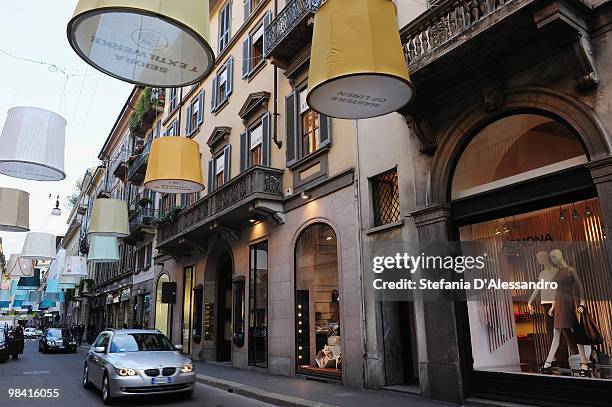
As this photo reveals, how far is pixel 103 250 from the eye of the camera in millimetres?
24469

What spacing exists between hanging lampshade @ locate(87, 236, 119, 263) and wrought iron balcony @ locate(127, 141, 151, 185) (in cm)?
625

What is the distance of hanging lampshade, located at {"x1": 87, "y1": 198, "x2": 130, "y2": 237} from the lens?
55.2 ft

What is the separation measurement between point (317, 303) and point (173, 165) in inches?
231

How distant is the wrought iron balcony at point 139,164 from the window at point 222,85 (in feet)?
30.9

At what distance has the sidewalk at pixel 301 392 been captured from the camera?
30.1 feet

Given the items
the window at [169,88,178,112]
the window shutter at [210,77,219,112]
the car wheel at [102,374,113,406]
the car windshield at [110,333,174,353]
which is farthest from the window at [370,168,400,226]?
the window at [169,88,178,112]

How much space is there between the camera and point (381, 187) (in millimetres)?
11750

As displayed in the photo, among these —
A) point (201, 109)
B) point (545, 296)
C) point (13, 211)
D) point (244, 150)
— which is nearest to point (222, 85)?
point (201, 109)

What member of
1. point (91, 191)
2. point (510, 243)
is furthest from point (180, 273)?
point (91, 191)

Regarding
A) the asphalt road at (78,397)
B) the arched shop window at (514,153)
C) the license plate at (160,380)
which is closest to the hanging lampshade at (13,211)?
the asphalt road at (78,397)

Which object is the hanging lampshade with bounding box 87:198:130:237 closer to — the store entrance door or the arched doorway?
the arched doorway

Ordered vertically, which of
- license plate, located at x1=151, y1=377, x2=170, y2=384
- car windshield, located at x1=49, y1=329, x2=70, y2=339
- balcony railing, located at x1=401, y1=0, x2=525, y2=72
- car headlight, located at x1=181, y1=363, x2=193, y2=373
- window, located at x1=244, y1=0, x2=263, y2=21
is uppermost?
window, located at x1=244, y1=0, x2=263, y2=21

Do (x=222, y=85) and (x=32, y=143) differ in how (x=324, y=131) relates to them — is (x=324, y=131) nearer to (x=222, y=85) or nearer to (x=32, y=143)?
(x=32, y=143)

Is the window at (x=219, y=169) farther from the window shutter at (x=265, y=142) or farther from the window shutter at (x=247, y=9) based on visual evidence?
the window shutter at (x=247, y=9)
